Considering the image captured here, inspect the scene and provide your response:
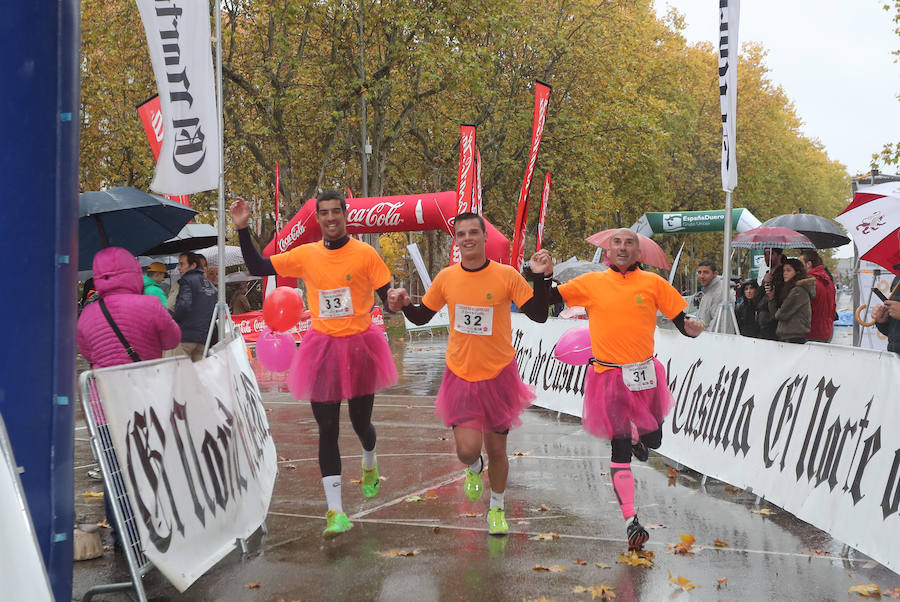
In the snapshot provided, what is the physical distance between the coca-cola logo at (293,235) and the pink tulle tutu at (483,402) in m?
13.6

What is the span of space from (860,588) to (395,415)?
7.69m

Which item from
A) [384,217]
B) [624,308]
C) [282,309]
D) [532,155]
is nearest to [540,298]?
[624,308]

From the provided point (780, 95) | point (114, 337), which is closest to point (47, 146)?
point (114, 337)

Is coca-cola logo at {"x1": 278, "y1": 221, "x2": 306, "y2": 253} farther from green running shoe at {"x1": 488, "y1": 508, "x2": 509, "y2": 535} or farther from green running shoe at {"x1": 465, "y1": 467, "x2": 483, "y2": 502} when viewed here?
green running shoe at {"x1": 488, "y1": 508, "x2": 509, "y2": 535}

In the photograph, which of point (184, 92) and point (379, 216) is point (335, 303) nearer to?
point (184, 92)

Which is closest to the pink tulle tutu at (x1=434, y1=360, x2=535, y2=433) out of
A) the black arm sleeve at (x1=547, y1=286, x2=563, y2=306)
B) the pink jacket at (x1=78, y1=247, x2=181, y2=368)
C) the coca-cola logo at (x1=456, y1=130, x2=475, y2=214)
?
the black arm sleeve at (x1=547, y1=286, x2=563, y2=306)

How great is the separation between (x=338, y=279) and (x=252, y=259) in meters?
0.59

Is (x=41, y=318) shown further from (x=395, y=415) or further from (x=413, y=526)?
(x=395, y=415)

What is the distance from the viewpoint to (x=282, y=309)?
40.8 feet

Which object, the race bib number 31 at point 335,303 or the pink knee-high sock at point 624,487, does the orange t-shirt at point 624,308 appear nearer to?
the pink knee-high sock at point 624,487

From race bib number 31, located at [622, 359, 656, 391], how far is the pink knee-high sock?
50cm

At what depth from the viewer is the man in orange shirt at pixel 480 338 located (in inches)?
238

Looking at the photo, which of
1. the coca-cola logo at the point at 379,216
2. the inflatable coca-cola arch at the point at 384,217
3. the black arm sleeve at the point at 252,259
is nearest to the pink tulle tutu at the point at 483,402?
the black arm sleeve at the point at 252,259

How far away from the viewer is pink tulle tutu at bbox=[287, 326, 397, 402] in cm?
634
